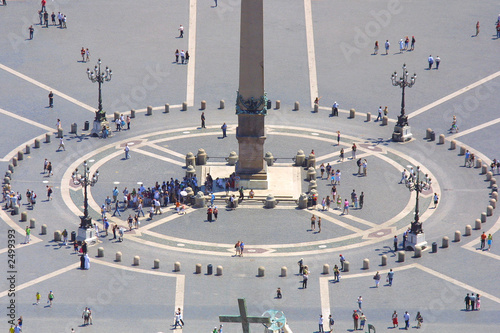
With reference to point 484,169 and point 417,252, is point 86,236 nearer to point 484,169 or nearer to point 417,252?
point 417,252

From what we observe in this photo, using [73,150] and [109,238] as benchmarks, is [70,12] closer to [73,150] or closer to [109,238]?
[73,150]

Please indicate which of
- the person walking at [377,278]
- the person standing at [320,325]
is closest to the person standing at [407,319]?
the person standing at [320,325]

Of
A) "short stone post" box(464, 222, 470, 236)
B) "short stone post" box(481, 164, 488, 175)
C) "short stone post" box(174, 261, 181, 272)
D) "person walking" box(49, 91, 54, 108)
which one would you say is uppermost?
"person walking" box(49, 91, 54, 108)

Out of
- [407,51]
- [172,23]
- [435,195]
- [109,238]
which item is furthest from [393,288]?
[172,23]

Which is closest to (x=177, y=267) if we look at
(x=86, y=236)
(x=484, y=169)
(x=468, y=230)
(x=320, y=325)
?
(x=86, y=236)

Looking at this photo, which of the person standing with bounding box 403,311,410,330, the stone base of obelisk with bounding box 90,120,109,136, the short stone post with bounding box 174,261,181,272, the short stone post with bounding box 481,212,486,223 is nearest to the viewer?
the person standing with bounding box 403,311,410,330

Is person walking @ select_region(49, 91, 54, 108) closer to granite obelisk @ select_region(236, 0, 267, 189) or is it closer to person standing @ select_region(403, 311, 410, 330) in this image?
granite obelisk @ select_region(236, 0, 267, 189)

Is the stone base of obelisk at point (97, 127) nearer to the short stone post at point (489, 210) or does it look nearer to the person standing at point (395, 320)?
the short stone post at point (489, 210)

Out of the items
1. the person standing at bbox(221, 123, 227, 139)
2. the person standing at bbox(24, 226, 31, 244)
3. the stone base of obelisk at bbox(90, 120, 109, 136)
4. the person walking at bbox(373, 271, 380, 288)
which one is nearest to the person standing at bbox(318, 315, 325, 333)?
the person walking at bbox(373, 271, 380, 288)
